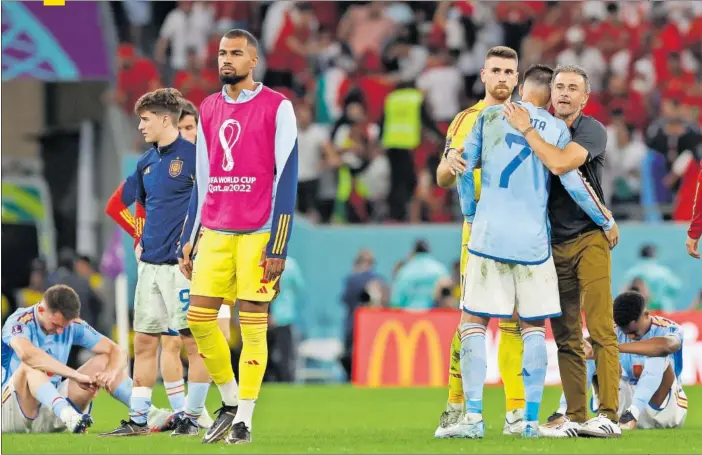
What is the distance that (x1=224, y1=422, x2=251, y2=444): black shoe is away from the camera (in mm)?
9203

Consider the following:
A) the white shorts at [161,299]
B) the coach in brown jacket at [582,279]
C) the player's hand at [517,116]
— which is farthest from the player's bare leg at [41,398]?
the player's hand at [517,116]

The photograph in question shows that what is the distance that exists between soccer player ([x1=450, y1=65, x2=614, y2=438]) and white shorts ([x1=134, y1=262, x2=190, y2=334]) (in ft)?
7.66

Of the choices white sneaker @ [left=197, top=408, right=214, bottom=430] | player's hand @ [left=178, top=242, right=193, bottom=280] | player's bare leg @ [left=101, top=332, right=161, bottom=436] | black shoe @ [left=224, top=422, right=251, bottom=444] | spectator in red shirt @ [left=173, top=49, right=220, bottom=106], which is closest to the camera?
black shoe @ [left=224, top=422, right=251, bottom=444]

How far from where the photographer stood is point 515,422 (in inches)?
397

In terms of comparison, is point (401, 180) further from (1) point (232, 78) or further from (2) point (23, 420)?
(1) point (232, 78)

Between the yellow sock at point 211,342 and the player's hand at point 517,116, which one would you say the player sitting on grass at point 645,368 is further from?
the yellow sock at point 211,342

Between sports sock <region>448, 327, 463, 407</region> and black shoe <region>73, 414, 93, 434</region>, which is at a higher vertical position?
sports sock <region>448, 327, 463, 407</region>

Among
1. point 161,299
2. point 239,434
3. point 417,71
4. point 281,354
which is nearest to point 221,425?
point 239,434

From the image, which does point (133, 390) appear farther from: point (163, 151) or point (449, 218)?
point (449, 218)

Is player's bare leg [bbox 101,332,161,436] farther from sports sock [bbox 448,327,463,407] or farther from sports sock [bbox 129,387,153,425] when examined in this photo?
sports sock [bbox 448,327,463,407]

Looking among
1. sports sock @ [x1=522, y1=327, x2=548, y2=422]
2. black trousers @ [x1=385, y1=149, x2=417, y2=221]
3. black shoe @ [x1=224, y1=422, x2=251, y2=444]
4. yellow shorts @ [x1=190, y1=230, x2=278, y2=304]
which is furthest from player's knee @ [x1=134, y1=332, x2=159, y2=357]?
black trousers @ [x1=385, y1=149, x2=417, y2=221]

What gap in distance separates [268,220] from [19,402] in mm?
3305

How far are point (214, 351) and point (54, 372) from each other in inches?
91.1

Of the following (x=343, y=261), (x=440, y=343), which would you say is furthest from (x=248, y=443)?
(x=343, y=261)
